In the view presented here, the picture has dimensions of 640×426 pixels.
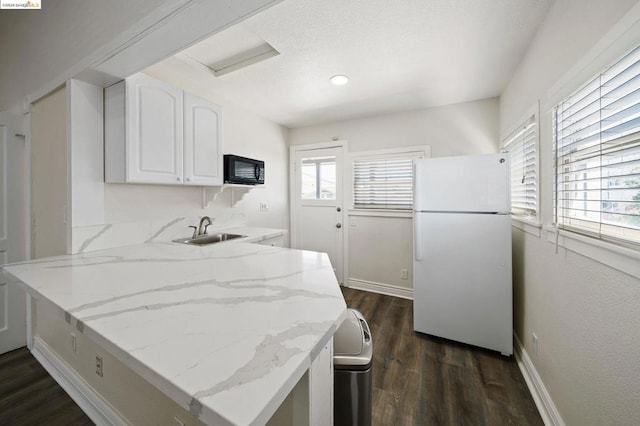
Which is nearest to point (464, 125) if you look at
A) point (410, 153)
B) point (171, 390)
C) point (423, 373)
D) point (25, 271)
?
point (410, 153)

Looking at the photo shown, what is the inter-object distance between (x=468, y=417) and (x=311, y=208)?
2879mm

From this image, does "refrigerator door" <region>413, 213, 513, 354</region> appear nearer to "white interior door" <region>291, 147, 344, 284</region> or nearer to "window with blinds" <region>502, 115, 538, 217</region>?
"window with blinds" <region>502, 115, 538, 217</region>

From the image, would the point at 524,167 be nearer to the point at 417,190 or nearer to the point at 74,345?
the point at 417,190

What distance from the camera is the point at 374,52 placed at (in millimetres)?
1942

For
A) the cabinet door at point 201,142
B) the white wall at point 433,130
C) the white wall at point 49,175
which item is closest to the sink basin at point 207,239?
the cabinet door at point 201,142

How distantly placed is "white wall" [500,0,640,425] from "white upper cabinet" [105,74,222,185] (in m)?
2.52

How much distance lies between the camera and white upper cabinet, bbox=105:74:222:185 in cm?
174

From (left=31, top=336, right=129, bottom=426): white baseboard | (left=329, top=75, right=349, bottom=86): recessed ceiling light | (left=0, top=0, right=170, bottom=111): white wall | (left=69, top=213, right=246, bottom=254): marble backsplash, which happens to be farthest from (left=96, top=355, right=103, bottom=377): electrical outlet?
(left=329, top=75, right=349, bottom=86): recessed ceiling light

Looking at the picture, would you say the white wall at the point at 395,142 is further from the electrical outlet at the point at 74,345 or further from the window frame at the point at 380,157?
the electrical outlet at the point at 74,345

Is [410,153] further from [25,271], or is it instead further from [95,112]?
[25,271]

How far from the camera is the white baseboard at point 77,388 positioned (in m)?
1.36

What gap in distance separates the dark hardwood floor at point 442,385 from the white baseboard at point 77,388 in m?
1.46

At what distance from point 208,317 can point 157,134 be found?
171 cm

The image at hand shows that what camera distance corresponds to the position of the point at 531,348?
1784 millimetres
